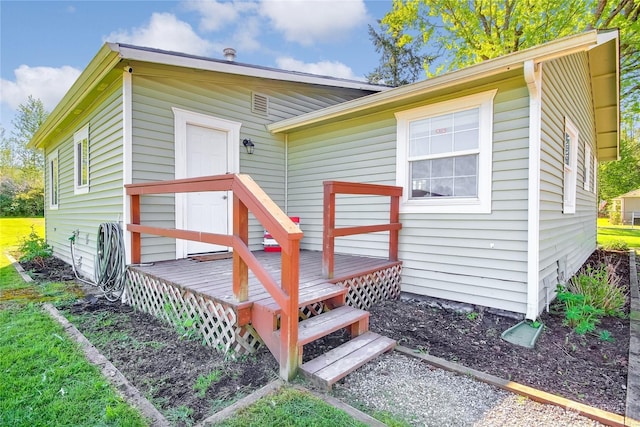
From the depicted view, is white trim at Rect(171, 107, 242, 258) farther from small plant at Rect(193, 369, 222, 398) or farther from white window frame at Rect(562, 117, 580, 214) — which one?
white window frame at Rect(562, 117, 580, 214)

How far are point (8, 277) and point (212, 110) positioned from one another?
450cm

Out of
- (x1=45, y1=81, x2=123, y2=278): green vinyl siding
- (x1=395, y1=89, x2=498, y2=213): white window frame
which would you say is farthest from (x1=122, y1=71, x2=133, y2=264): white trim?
(x1=395, y1=89, x2=498, y2=213): white window frame

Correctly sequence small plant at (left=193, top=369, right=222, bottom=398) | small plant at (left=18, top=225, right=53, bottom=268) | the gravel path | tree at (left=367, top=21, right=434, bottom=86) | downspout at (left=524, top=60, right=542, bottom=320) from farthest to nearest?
tree at (left=367, top=21, right=434, bottom=86), small plant at (left=18, top=225, right=53, bottom=268), downspout at (left=524, top=60, right=542, bottom=320), small plant at (left=193, top=369, right=222, bottom=398), the gravel path

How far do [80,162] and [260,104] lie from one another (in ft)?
11.9

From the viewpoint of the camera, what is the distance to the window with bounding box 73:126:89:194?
5699mm

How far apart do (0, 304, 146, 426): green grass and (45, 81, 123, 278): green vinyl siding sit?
1.83 metres

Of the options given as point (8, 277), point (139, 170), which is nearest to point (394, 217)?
point (139, 170)

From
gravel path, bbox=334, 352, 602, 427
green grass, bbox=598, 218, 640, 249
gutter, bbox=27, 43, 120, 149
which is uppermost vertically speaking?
gutter, bbox=27, 43, 120, 149

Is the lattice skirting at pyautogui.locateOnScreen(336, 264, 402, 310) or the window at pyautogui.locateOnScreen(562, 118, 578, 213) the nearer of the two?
the lattice skirting at pyautogui.locateOnScreen(336, 264, 402, 310)

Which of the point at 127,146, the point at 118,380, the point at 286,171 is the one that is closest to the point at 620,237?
the point at 286,171

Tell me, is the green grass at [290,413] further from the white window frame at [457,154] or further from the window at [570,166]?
the window at [570,166]

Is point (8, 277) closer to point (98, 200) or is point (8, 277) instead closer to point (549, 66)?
point (98, 200)

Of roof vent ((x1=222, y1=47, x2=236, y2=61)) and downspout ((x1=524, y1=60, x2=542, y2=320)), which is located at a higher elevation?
roof vent ((x1=222, y1=47, x2=236, y2=61))

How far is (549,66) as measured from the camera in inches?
151
